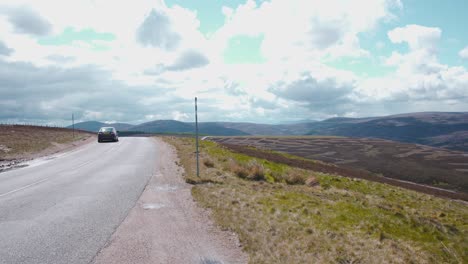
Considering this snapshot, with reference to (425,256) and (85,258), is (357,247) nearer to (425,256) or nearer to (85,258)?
(425,256)

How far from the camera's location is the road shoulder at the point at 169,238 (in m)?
6.71

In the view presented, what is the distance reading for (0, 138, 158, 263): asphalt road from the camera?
6926 millimetres

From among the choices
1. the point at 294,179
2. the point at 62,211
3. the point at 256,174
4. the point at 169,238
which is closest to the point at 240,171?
the point at 256,174

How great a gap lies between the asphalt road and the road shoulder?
1.12 feet

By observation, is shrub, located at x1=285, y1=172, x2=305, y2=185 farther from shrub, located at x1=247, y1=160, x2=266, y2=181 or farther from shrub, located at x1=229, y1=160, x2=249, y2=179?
shrub, located at x1=229, y1=160, x2=249, y2=179

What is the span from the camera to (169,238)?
7.84m

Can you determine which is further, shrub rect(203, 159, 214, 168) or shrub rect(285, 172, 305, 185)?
shrub rect(203, 159, 214, 168)

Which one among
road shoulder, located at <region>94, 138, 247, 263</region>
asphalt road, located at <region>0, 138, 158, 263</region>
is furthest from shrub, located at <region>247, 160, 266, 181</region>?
road shoulder, located at <region>94, 138, 247, 263</region>

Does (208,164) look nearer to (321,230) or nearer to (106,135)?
(321,230)

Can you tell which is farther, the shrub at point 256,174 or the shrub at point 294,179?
the shrub at point 294,179

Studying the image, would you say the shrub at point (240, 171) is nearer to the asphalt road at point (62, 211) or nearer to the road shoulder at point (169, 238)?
the asphalt road at point (62, 211)

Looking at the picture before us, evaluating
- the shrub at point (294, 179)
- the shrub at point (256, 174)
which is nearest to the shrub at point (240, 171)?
the shrub at point (256, 174)

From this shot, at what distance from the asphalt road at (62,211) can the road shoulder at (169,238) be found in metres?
0.34

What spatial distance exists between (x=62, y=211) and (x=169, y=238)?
14.3 ft
